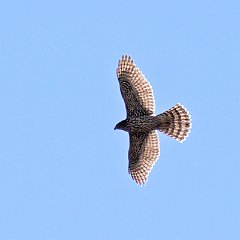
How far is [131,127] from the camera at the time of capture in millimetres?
27375

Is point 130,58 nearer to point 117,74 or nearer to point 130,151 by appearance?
point 117,74

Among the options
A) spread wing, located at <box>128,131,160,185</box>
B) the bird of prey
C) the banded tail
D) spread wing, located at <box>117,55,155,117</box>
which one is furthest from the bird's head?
the banded tail

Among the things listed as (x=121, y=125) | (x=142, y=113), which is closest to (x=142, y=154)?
(x=121, y=125)

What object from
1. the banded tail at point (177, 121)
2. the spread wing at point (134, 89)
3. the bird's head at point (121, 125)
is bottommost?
the banded tail at point (177, 121)

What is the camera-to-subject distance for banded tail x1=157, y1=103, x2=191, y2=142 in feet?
88.1

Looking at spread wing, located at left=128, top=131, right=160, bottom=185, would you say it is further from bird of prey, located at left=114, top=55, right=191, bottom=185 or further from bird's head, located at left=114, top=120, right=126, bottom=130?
bird's head, located at left=114, top=120, right=126, bottom=130

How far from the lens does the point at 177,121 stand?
26891mm

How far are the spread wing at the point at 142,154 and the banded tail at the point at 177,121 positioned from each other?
1.03m

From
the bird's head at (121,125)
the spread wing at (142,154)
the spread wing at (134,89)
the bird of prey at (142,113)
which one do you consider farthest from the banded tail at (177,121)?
the bird's head at (121,125)

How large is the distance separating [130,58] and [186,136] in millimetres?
2947

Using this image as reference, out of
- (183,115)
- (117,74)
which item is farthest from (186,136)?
(117,74)

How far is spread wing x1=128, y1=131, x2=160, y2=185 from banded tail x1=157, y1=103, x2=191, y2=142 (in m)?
1.03

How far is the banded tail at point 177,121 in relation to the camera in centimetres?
2686

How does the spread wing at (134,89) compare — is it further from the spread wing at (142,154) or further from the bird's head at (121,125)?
the spread wing at (142,154)
